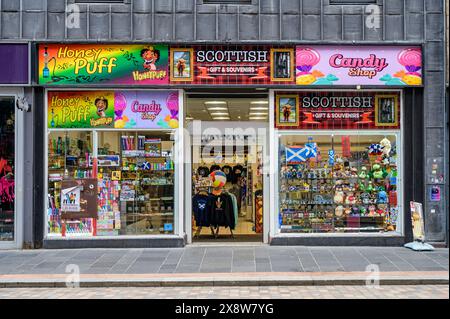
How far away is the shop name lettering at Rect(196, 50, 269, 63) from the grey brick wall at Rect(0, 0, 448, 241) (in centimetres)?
28

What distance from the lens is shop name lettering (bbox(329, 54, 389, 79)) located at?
12.4m

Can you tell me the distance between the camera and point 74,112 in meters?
12.5

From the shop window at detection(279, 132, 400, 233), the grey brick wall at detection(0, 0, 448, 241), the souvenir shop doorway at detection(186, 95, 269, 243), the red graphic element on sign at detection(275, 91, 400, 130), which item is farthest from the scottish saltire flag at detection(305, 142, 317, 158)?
the grey brick wall at detection(0, 0, 448, 241)

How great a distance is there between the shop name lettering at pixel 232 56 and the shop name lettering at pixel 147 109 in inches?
53.9

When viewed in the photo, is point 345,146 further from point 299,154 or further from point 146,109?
point 146,109

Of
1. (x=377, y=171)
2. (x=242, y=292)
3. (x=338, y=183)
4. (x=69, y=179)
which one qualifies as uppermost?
(x=377, y=171)

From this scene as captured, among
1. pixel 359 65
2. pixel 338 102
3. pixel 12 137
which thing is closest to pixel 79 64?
pixel 12 137

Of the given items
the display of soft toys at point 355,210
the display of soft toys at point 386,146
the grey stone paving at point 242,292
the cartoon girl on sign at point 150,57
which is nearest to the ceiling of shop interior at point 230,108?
the cartoon girl on sign at point 150,57

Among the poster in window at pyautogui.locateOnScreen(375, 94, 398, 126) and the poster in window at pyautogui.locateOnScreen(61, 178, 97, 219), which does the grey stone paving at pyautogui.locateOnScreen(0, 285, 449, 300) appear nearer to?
the poster in window at pyautogui.locateOnScreen(61, 178, 97, 219)

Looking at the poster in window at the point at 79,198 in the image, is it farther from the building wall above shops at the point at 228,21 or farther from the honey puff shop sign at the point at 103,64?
the building wall above shops at the point at 228,21

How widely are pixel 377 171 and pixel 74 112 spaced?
22.5ft

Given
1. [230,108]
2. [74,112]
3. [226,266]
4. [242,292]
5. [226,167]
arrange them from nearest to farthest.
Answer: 1. [242,292]
2. [226,266]
3. [74,112]
4. [230,108]
5. [226,167]
